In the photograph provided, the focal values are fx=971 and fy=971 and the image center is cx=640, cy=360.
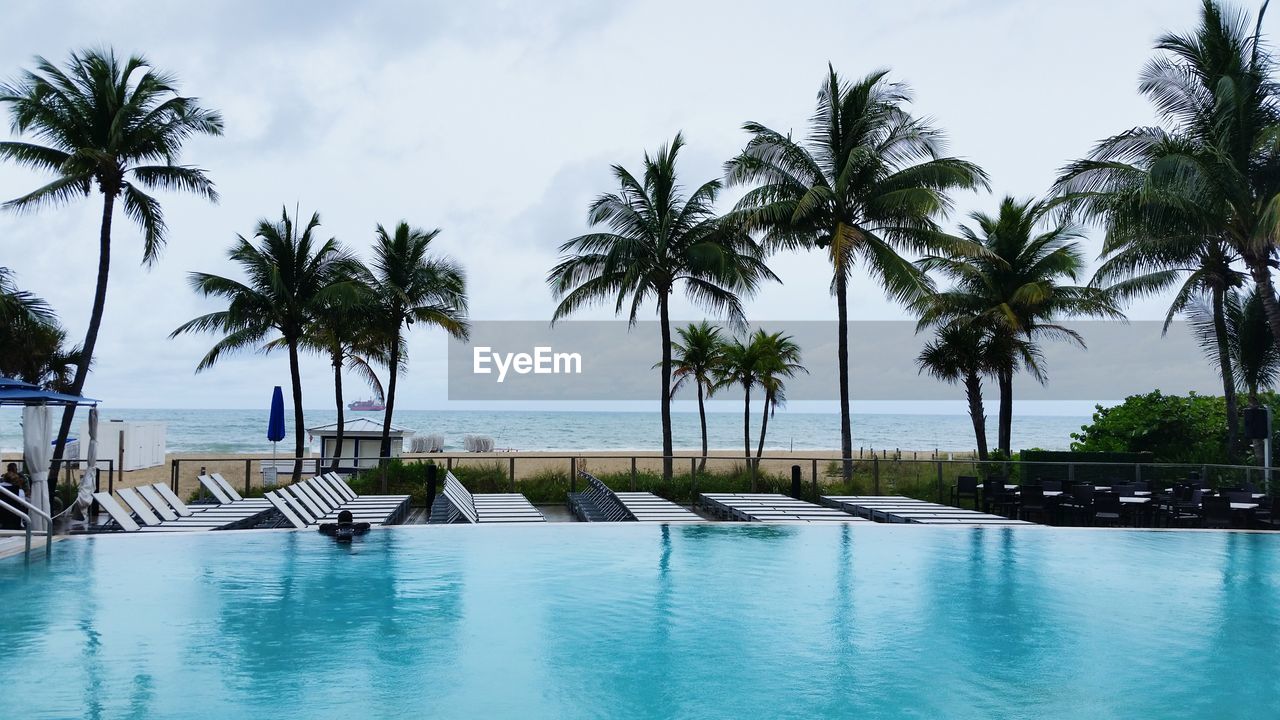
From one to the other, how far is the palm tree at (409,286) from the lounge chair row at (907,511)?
1296cm

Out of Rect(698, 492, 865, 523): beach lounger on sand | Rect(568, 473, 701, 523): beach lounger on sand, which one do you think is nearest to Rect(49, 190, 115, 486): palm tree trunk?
Rect(568, 473, 701, 523): beach lounger on sand

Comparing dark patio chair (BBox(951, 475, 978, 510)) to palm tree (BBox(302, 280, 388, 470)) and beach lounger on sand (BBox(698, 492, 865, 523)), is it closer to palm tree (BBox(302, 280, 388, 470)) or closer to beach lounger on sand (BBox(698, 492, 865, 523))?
beach lounger on sand (BBox(698, 492, 865, 523))

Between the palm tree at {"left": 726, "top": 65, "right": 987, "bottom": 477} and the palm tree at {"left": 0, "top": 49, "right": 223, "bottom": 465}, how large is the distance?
12408 mm

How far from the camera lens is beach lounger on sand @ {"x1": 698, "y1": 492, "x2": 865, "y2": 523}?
49.6 feet

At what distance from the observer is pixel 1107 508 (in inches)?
611

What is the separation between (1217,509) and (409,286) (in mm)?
19770

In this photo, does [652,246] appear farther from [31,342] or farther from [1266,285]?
[31,342]

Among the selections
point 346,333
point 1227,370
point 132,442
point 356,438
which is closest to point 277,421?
point 346,333

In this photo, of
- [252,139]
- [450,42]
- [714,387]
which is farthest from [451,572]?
[714,387]

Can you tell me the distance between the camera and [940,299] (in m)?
26.9

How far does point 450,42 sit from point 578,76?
5871mm

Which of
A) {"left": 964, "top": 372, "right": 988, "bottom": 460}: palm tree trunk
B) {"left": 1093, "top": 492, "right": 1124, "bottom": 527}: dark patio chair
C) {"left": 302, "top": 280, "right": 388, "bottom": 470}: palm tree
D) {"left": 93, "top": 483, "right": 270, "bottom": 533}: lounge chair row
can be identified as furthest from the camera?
{"left": 964, "top": 372, "right": 988, "bottom": 460}: palm tree trunk

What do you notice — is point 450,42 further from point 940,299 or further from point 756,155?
point 940,299

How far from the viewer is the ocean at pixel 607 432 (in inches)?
3051
